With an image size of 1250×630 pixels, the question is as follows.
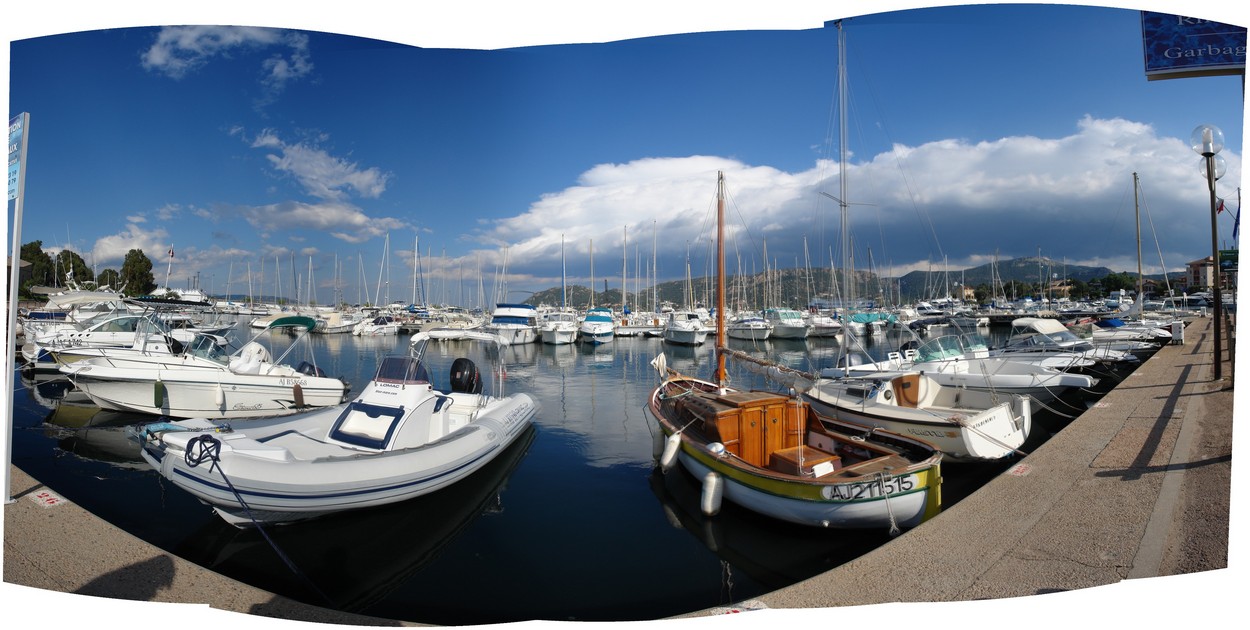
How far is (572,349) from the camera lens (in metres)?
35.5

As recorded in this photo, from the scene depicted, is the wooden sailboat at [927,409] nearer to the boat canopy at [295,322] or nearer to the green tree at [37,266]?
the green tree at [37,266]

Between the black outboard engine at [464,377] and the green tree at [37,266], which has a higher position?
the green tree at [37,266]

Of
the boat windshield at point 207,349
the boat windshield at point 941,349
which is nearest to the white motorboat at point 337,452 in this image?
the boat windshield at point 207,349

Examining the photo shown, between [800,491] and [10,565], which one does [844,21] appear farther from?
[10,565]

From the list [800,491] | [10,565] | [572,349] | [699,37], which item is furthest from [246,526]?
[572,349]

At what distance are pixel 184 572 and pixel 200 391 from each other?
1119cm

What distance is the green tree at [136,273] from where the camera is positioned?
243 inches

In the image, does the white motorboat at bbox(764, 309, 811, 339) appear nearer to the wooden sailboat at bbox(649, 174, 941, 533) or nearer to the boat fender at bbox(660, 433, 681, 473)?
the wooden sailboat at bbox(649, 174, 941, 533)

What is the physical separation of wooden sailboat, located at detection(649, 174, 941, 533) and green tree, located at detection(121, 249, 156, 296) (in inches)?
266

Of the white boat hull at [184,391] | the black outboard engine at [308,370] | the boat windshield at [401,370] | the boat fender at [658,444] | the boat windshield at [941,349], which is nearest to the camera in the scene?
the boat windshield at [401,370]

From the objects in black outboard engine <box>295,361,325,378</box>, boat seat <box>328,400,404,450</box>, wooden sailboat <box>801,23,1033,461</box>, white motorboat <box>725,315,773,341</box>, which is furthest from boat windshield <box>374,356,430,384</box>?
white motorboat <box>725,315,773,341</box>

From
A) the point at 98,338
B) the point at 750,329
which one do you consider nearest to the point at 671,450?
the point at 98,338

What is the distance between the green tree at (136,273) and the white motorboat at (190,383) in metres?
3.71

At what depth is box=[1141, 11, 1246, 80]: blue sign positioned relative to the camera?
363 centimetres
